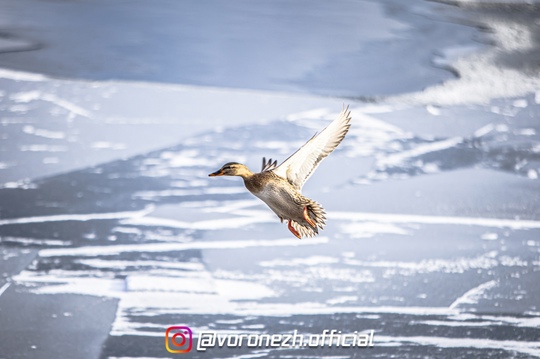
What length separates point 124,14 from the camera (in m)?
3.72

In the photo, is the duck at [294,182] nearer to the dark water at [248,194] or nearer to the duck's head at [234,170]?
the duck's head at [234,170]

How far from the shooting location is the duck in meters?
1.01

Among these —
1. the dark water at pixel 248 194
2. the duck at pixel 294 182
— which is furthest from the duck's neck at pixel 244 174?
the dark water at pixel 248 194

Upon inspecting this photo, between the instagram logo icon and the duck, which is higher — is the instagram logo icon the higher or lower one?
the lower one

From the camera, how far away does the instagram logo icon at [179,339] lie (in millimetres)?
3186

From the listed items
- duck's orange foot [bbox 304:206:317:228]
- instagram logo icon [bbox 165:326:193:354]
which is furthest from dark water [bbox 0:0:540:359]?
duck's orange foot [bbox 304:206:317:228]

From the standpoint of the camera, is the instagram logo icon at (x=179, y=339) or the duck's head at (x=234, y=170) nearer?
the duck's head at (x=234, y=170)

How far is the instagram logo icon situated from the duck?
7.16ft

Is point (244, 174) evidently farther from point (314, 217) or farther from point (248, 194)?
point (248, 194)

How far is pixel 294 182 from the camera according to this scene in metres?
1.12

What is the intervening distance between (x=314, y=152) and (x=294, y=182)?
64 millimetres

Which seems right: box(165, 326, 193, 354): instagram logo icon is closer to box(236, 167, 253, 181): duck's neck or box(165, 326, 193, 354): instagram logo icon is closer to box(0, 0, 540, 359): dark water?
box(0, 0, 540, 359): dark water

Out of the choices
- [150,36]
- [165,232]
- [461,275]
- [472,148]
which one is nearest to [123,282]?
[165,232]

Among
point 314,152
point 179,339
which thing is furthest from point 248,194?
point 314,152
